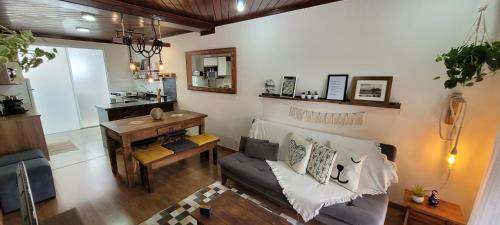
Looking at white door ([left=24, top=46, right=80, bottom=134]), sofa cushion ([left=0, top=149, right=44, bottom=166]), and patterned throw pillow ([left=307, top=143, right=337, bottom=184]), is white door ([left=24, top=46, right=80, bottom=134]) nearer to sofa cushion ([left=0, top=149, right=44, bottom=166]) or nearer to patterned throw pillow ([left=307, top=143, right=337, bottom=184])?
sofa cushion ([left=0, top=149, right=44, bottom=166])

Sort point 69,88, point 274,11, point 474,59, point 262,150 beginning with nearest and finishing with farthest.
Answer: point 474,59 < point 262,150 < point 274,11 < point 69,88

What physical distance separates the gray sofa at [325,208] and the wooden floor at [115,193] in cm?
30

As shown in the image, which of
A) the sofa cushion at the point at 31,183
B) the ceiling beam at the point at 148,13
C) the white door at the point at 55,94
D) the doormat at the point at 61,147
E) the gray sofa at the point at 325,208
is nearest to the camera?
the gray sofa at the point at 325,208

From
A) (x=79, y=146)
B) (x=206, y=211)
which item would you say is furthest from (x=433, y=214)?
(x=79, y=146)

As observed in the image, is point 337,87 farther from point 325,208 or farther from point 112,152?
point 112,152

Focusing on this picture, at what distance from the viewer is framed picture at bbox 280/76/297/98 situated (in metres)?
2.88

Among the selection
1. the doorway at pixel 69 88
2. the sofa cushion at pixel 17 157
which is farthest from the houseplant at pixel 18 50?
the doorway at pixel 69 88

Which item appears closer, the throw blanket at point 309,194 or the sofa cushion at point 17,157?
the throw blanket at point 309,194

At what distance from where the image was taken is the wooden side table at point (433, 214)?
1784 mm

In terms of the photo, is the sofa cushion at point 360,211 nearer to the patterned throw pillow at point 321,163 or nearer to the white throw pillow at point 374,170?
the white throw pillow at point 374,170

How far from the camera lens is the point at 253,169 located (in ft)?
8.05

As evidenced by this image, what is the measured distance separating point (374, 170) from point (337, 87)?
1007mm

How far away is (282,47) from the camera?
2916mm

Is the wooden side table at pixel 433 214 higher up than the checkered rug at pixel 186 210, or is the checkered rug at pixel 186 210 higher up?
the wooden side table at pixel 433 214
